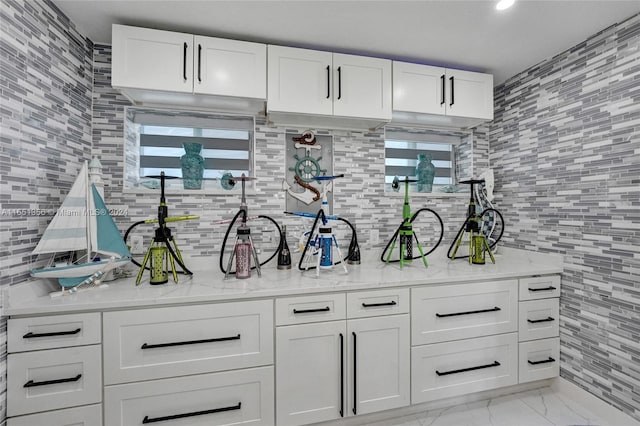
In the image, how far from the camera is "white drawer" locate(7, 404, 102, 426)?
48.8 inches

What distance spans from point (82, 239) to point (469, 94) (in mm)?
2621

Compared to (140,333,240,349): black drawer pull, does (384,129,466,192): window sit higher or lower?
higher

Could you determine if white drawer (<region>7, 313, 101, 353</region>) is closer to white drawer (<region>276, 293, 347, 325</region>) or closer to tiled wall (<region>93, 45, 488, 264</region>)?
tiled wall (<region>93, 45, 488, 264</region>)

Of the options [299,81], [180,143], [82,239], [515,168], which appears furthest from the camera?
[515,168]

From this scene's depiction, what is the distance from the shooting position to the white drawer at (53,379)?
4.03ft

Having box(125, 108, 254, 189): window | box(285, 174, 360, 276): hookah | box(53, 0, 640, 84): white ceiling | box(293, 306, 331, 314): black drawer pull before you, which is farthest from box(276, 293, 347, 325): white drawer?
box(53, 0, 640, 84): white ceiling

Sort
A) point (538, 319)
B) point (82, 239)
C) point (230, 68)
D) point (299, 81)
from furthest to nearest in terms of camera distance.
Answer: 1. point (538, 319)
2. point (299, 81)
3. point (230, 68)
4. point (82, 239)

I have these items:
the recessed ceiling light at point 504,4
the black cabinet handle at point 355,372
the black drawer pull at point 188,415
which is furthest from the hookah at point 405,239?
the black drawer pull at point 188,415

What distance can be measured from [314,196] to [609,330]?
199cm

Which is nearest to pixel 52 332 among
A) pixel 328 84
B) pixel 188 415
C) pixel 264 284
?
pixel 188 415

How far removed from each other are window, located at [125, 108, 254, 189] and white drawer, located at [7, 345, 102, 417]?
103cm

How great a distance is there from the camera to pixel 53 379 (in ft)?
4.15

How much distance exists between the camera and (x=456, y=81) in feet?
6.92

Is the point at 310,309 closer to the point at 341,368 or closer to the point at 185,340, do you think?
the point at 341,368
